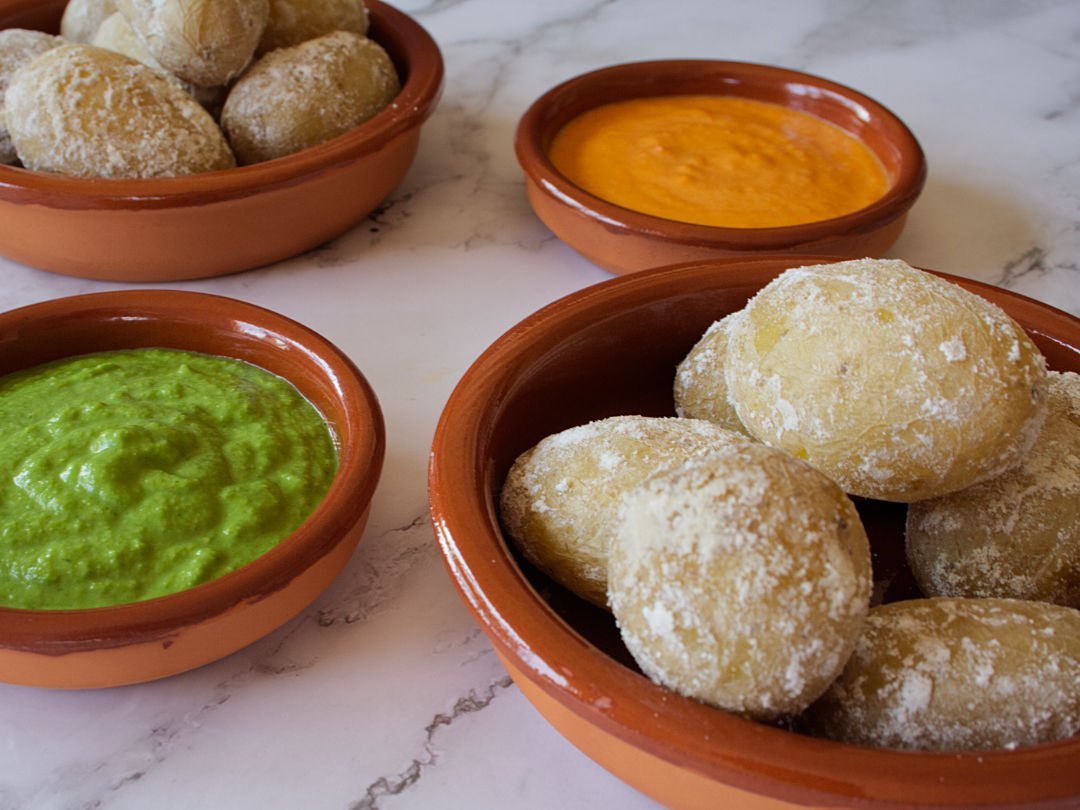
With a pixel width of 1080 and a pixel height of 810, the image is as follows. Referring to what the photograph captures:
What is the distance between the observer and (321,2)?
1.32 metres

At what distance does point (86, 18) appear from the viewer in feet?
4.58

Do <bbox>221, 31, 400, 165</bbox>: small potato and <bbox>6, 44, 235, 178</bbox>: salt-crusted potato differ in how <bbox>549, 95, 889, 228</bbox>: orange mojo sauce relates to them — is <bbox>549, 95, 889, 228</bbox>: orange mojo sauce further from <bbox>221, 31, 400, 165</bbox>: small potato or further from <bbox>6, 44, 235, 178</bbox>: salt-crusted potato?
<bbox>6, 44, 235, 178</bbox>: salt-crusted potato

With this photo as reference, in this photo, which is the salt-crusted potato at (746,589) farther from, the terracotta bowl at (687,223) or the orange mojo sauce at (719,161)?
the orange mojo sauce at (719,161)

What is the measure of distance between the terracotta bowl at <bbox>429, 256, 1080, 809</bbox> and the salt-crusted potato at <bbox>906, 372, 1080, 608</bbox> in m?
0.09

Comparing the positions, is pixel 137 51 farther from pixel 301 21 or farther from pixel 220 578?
pixel 220 578

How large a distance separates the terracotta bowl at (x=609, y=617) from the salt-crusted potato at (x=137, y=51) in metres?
0.62

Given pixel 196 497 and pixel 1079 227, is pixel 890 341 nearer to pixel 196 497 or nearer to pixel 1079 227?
pixel 196 497

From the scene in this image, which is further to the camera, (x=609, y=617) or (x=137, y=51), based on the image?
(x=137, y=51)

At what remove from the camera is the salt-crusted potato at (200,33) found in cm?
117

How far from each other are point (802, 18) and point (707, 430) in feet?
4.71

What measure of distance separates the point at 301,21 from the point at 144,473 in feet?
2.32

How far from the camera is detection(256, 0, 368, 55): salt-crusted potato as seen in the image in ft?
4.22

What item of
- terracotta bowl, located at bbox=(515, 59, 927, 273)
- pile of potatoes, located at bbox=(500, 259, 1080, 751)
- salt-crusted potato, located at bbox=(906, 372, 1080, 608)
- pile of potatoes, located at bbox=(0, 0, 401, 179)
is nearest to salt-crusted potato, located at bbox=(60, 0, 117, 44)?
pile of potatoes, located at bbox=(0, 0, 401, 179)

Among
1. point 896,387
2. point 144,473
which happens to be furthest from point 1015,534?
point 144,473
